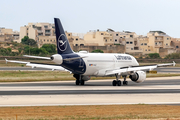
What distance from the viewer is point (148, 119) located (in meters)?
19.3

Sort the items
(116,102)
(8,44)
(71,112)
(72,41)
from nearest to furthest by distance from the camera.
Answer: (71,112) < (116,102) < (8,44) < (72,41)

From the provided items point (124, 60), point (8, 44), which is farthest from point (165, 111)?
point (8, 44)

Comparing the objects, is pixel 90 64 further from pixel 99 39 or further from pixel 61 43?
pixel 99 39

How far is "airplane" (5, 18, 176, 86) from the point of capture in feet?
135

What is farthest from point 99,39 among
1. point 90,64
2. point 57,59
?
point 57,59

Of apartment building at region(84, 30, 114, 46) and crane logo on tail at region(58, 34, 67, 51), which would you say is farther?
apartment building at region(84, 30, 114, 46)

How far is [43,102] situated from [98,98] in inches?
191

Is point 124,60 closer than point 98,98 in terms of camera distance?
No

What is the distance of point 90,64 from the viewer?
4431 cm

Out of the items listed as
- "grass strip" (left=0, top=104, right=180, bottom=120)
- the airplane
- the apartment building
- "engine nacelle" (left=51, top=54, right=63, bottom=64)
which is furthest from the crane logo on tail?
the apartment building

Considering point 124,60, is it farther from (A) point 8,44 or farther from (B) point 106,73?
(A) point 8,44

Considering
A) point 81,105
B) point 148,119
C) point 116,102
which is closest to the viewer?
point 148,119

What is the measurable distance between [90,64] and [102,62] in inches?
99.1

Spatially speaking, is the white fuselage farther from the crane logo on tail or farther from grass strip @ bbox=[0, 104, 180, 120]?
grass strip @ bbox=[0, 104, 180, 120]
